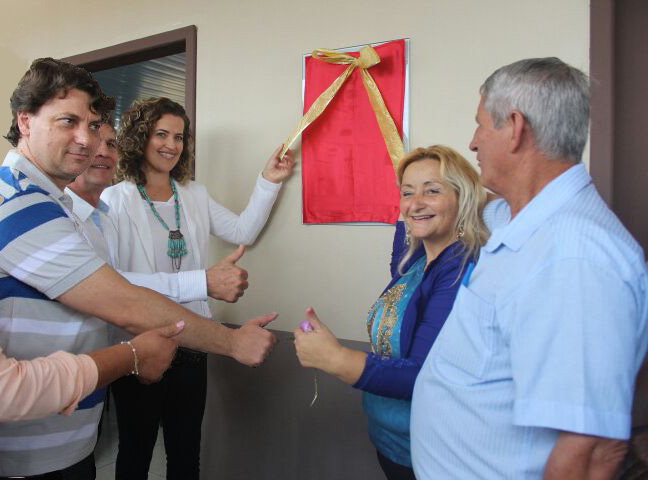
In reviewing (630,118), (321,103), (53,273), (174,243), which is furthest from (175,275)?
(630,118)

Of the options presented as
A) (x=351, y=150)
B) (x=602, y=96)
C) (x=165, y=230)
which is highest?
(x=602, y=96)

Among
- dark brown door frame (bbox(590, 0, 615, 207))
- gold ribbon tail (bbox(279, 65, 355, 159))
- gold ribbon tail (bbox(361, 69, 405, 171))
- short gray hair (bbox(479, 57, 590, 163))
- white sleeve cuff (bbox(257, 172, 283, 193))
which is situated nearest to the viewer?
short gray hair (bbox(479, 57, 590, 163))

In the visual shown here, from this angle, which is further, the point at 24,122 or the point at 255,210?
the point at 255,210

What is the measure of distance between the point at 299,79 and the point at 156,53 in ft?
3.36

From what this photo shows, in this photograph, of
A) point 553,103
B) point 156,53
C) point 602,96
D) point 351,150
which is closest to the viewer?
point 553,103

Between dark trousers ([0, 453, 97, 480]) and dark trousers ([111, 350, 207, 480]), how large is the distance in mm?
579

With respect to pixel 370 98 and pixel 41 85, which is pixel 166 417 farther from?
pixel 370 98

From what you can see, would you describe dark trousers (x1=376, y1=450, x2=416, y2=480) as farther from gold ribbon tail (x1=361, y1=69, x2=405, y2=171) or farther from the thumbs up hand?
gold ribbon tail (x1=361, y1=69, x2=405, y2=171)

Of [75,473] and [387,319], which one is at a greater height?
[387,319]

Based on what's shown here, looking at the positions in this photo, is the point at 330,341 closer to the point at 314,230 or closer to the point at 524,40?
the point at 314,230

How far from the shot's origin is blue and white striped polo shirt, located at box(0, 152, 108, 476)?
119 cm

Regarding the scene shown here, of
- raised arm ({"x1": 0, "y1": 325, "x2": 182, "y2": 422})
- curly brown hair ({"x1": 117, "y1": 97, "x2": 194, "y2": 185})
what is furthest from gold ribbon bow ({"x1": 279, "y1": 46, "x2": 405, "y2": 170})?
raised arm ({"x1": 0, "y1": 325, "x2": 182, "y2": 422})

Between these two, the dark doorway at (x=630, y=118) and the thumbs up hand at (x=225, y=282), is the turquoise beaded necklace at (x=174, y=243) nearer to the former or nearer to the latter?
the thumbs up hand at (x=225, y=282)

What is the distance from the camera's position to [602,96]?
5.48 feet
